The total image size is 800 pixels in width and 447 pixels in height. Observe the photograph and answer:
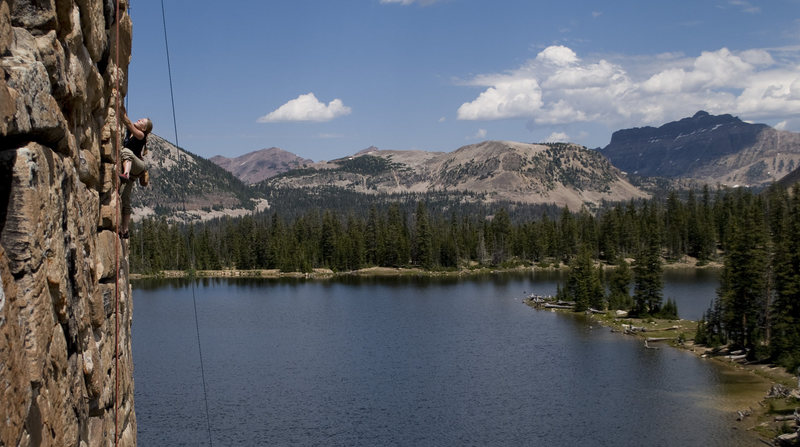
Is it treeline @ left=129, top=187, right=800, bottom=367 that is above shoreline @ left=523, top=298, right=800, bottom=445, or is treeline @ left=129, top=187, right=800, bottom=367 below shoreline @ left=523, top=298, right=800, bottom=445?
above

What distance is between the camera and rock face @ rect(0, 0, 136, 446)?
5387 millimetres

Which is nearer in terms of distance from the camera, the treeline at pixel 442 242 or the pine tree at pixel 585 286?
the pine tree at pixel 585 286

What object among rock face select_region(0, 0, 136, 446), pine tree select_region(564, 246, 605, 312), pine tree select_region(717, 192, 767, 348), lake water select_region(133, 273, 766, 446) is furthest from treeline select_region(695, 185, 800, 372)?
rock face select_region(0, 0, 136, 446)

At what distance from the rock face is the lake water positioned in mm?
32465

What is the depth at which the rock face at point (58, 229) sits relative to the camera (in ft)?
17.7

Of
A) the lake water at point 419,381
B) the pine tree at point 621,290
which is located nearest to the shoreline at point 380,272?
the lake water at point 419,381

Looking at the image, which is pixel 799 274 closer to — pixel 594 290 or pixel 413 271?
pixel 594 290

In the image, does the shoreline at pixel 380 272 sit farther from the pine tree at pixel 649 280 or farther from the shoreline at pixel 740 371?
the pine tree at pixel 649 280

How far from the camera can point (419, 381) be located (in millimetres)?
51562

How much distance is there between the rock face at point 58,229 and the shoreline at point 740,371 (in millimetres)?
37165

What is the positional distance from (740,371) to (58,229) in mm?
54622

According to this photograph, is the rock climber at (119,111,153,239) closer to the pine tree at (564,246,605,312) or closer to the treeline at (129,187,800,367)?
the pine tree at (564,246,605,312)

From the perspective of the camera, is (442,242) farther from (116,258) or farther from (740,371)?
(116,258)

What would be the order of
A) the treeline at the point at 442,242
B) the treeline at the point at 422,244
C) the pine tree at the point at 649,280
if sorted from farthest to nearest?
the treeline at the point at 422,244 → the treeline at the point at 442,242 → the pine tree at the point at 649,280
